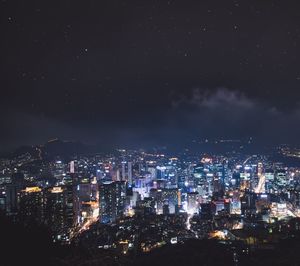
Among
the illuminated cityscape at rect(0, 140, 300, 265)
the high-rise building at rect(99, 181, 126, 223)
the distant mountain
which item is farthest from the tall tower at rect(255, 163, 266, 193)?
the distant mountain

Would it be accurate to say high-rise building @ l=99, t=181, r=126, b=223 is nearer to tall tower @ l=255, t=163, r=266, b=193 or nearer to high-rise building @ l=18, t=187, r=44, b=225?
high-rise building @ l=18, t=187, r=44, b=225

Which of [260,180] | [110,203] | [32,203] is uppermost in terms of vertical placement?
[32,203]

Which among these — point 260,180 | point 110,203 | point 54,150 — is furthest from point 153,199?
point 54,150

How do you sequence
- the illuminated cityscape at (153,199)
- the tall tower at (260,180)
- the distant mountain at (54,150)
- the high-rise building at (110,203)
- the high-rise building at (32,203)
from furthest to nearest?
the distant mountain at (54,150)
the tall tower at (260,180)
the high-rise building at (110,203)
the high-rise building at (32,203)
the illuminated cityscape at (153,199)

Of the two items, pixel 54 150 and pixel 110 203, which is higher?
pixel 54 150

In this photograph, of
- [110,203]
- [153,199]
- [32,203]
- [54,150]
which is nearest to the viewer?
[32,203]

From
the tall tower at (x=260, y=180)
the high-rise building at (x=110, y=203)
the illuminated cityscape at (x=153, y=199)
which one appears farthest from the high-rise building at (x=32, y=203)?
the tall tower at (x=260, y=180)

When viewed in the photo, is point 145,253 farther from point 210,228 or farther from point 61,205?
point 61,205

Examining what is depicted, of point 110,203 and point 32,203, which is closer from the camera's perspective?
point 32,203

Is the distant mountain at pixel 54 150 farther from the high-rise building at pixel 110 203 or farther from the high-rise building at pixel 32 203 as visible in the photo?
the high-rise building at pixel 32 203

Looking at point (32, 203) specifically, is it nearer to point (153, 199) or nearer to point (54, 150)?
point (153, 199)

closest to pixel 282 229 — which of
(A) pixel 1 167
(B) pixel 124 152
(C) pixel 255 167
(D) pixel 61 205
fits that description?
(D) pixel 61 205
